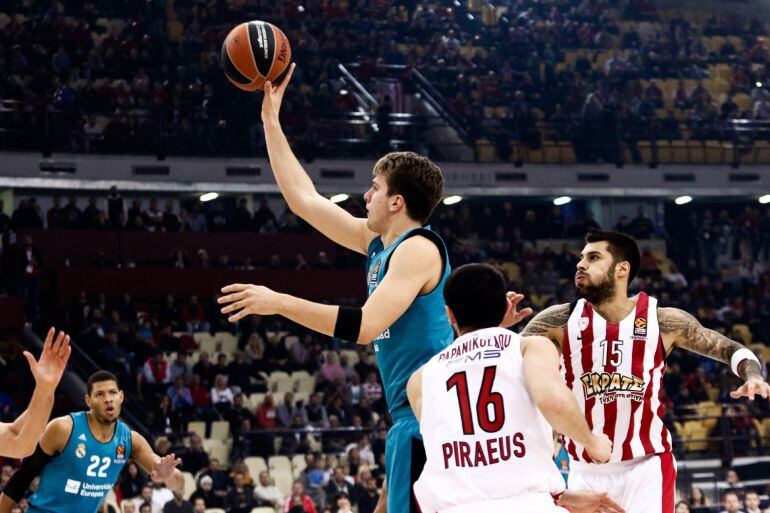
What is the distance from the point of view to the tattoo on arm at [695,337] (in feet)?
19.6

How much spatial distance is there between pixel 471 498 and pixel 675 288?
21.6 meters

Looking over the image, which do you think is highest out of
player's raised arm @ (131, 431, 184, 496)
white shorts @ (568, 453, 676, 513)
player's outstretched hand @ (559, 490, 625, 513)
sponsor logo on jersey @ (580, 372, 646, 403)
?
sponsor logo on jersey @ (580, 372, 646, 403)

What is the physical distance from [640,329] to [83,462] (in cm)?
453

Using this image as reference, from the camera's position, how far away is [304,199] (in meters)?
5.84

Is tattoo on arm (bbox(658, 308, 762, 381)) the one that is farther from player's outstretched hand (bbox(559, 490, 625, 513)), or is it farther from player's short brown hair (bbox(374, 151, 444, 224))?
player's short brown hair (bbox(374, 151, 444, 224))

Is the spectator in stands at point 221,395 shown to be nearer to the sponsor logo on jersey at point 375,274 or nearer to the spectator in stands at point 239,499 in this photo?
the spectator in stands at point 239,499

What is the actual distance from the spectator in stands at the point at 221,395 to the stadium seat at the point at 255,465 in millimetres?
1242

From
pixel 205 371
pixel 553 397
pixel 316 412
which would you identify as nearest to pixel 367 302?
pixel 553 397

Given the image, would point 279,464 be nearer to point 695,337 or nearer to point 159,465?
point 159,465

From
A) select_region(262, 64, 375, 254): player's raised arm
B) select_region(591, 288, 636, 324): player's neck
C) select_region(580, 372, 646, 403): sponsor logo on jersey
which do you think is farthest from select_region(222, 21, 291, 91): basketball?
select_region(580, 372, 646, 403): sponsor logo on jersey

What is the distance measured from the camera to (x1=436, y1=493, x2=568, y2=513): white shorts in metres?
4.18

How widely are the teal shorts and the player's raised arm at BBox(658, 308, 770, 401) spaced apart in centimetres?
185

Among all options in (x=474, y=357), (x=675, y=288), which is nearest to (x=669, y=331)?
(x=474, y=357)

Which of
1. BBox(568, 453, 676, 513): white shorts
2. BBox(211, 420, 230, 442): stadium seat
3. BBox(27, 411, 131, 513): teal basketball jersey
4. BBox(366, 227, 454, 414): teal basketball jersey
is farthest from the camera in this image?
BBox(211, 420, 230, 442): stadium seat
